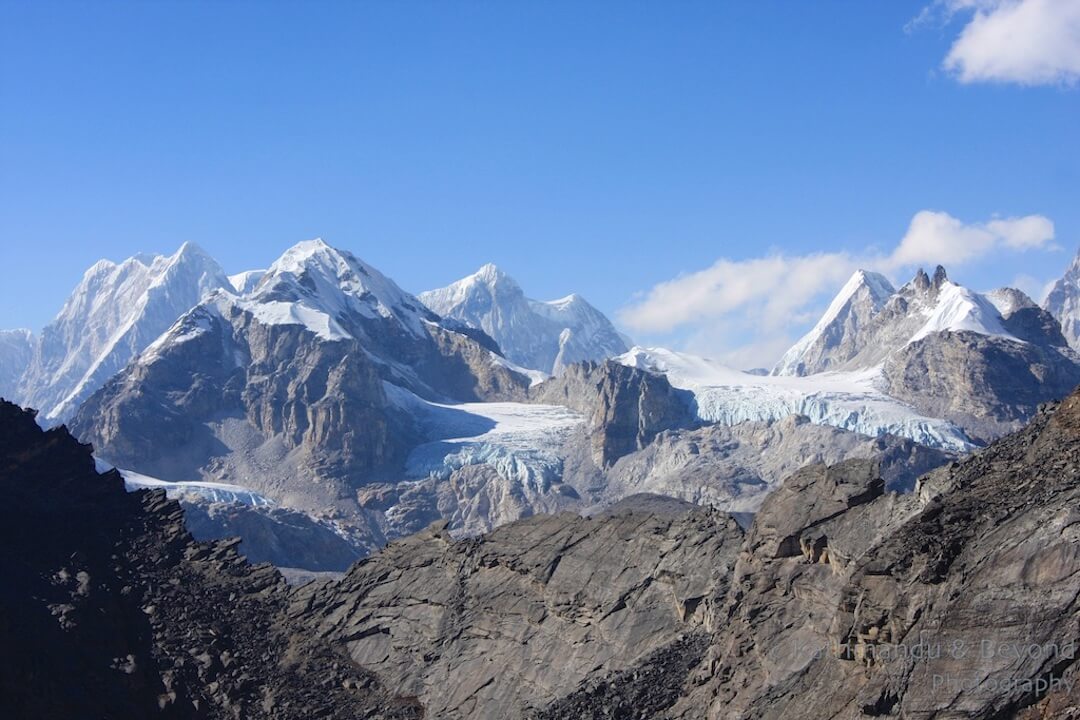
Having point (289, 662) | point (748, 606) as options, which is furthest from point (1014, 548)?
point (289, 662)

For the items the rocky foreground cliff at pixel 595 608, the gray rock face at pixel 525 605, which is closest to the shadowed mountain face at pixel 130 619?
the rocky foreground cliff at pixel 595 608

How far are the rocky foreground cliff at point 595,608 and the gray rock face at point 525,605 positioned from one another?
0.21 metres

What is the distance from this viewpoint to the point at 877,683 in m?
54.2

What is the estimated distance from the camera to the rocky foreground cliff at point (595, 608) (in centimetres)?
5038

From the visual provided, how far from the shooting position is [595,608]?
96.6 m

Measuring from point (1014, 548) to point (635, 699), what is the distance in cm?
3476

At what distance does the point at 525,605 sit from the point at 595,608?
779cm

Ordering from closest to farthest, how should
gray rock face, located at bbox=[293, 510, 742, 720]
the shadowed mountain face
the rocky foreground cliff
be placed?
the rocky foreground cliff → the shadowed mountain face → gray rock face, located at bbox=[293, 510, 742, 720]

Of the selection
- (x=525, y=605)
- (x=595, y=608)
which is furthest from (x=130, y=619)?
(x=595, y=608)

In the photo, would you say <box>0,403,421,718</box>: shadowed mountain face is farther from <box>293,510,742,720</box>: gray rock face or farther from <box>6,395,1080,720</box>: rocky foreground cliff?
<box>293,510,742,720</box>: gray rock face

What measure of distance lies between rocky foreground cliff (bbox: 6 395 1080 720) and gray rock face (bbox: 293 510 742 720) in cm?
21

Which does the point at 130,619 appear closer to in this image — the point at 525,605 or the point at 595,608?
the point at 525,605

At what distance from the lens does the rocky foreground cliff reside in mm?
50375

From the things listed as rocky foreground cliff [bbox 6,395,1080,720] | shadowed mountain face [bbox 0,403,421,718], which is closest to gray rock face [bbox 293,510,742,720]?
rocky foreground cliff [bbox 6,395,1080,720]
